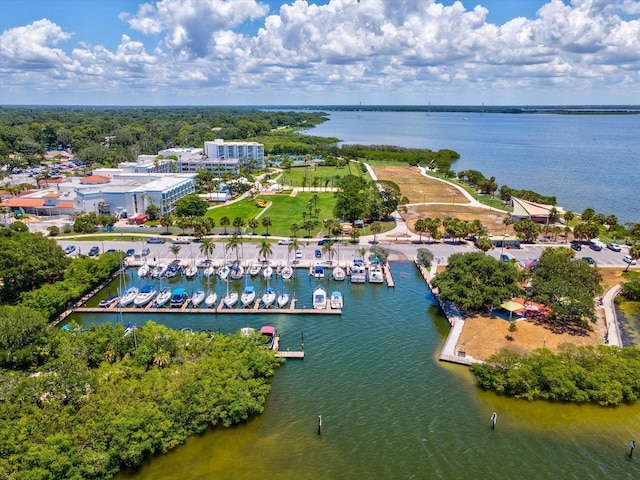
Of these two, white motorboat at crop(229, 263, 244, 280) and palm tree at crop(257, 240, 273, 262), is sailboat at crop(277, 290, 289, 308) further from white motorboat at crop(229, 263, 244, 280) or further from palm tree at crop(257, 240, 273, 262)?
palm tree at crop(257, 240, 273, 262)

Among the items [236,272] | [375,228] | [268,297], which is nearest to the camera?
[268,297]

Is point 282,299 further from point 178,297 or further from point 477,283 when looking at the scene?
point 477,283

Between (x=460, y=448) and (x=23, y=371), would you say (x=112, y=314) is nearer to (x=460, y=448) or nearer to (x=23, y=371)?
(x=23, y=371)

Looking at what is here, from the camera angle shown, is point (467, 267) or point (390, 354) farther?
point (467, 267)

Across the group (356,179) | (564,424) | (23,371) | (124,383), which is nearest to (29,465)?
(124,383)

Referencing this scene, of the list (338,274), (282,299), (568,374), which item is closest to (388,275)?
(338,274)

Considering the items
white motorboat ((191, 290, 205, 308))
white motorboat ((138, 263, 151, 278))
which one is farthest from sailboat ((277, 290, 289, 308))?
white motorboat ((138, 263, 151, 278))

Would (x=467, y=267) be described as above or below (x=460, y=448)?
above
